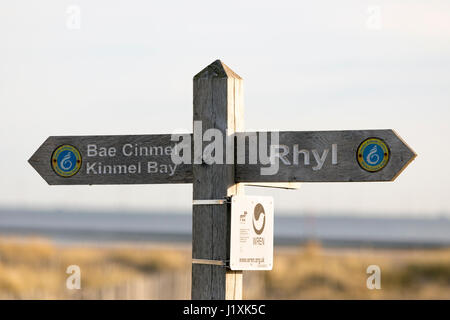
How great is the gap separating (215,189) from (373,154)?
0.86 m

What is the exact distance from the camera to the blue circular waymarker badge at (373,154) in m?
4.79

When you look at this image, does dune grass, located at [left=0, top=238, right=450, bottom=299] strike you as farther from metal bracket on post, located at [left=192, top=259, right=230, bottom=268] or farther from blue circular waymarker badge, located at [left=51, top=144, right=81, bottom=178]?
metal bracket on post, located at [left=192, top=259, right=230, bottom=268]

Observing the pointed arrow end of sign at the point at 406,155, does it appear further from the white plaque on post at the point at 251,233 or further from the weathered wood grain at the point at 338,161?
the white plaque on post at the point at 251,233

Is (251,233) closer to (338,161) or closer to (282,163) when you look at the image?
(282,163)

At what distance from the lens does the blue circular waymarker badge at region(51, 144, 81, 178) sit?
17.9 ft

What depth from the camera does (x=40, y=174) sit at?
5.52 m

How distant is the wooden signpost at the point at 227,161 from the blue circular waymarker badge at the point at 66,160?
0.44m

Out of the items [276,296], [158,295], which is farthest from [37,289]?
[276,296]

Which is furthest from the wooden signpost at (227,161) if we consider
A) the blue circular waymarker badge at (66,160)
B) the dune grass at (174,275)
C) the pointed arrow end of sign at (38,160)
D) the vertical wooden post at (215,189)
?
the dune grass at (174,275)

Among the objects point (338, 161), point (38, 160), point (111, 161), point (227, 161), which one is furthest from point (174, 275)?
point (338, 161)

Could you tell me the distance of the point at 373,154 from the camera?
15.8 feet

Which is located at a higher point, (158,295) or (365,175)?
(365,175)

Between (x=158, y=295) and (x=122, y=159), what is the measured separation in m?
9.57
